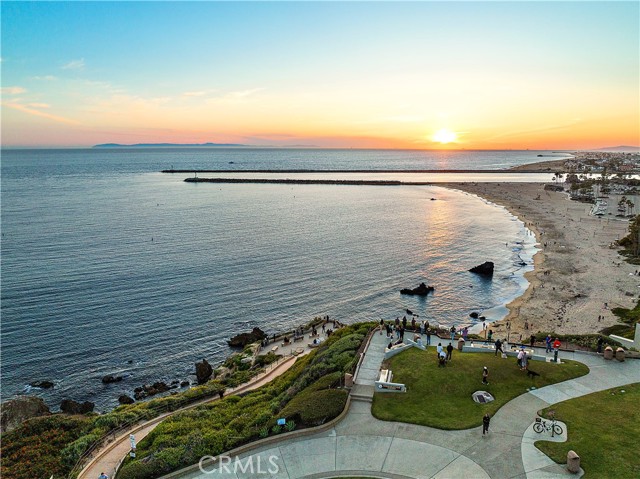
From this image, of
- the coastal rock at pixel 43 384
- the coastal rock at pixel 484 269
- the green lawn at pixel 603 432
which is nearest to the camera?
the green lawn at pixel 603 432

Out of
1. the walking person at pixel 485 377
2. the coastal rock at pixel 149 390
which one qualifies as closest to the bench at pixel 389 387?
the walking person at pixel 485 377

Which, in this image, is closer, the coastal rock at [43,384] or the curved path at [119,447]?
the curved path at [119,447]

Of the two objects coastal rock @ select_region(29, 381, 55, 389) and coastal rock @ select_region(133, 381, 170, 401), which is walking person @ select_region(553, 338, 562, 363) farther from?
coastal rock @ select_region(29, 381, 55, 389)

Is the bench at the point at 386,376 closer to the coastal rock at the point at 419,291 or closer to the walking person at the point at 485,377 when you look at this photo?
the walking person at the point at 485,377

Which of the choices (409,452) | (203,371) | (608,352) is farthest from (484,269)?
(409,452)

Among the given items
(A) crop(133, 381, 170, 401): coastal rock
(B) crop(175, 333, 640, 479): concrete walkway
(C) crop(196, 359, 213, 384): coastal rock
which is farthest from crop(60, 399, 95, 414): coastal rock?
(B) crop(175, 333, 640, 479): concrete walkway

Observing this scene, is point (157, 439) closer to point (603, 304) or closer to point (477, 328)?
point (477, 328)

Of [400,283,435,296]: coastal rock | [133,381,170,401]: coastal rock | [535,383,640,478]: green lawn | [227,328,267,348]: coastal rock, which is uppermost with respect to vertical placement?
[535,383,640,478]: green lawn
